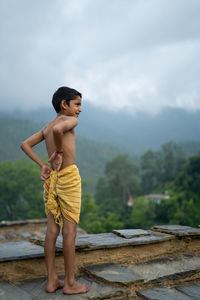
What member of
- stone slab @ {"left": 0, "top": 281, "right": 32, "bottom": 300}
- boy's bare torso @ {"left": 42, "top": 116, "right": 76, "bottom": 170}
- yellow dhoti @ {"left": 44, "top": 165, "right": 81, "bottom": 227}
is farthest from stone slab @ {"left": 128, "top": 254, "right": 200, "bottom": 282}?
boy's bare torso @ {"left": 42, "top": 116, "right": 76, "bottom": 170}

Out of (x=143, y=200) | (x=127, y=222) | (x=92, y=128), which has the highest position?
(x=92, y=128)

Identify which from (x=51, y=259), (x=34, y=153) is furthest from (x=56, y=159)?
(x=51, y=259)

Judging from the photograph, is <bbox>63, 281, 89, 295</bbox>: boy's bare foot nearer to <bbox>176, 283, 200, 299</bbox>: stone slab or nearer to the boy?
the boy

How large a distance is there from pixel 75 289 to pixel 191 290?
35.1 inches

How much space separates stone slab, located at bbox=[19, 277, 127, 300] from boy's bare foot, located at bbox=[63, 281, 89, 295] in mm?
26

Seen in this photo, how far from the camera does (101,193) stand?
45.8 metres

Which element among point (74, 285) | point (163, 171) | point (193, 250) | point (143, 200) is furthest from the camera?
point (163, 171)

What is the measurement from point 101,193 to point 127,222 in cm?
1183

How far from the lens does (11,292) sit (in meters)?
1.96

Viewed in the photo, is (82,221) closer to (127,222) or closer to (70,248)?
(127,222)

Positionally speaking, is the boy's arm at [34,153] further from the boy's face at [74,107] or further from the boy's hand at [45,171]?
the boy's face at [74,107]

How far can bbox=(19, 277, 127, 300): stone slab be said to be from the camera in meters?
1.95

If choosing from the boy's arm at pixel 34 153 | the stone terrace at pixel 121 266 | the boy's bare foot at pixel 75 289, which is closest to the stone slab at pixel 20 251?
the stone terrace at pixel 121 266

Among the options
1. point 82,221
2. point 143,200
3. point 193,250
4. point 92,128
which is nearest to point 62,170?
point 193,250
